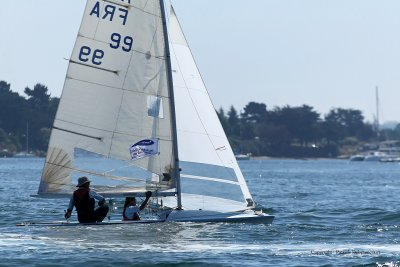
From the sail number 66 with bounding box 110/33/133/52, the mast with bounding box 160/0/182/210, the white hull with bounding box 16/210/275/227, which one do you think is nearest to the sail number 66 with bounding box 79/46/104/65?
the sail number 66 with bounding box 110/33/133/52

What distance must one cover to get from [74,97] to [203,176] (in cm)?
393

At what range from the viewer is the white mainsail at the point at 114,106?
31.9 meters

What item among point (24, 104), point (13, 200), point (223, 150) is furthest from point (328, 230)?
point (24, 104)

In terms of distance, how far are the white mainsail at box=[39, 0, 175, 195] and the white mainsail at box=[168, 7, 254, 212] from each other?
0.71m

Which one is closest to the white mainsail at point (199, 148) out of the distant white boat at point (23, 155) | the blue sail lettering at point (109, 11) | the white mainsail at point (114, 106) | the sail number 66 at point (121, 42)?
the white mainsail at point (114, 106)

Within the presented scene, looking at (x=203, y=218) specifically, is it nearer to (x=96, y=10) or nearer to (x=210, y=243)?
(x=210, y=243)

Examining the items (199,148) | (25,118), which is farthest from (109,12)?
(25,118)

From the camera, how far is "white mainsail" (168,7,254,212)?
33.0m

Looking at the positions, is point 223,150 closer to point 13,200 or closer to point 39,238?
point 39,238

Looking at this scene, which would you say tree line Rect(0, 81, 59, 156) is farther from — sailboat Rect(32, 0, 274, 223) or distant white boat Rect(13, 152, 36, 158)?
sailboat Rect(32, 0, 274, 223)

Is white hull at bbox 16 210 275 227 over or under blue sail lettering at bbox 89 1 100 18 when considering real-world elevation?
under

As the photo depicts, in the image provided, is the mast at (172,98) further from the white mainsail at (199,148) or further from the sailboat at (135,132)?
the white mainsail at (199,148)

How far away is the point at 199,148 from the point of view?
3322 centimetres

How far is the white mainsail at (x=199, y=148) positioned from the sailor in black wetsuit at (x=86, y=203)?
310 cm
